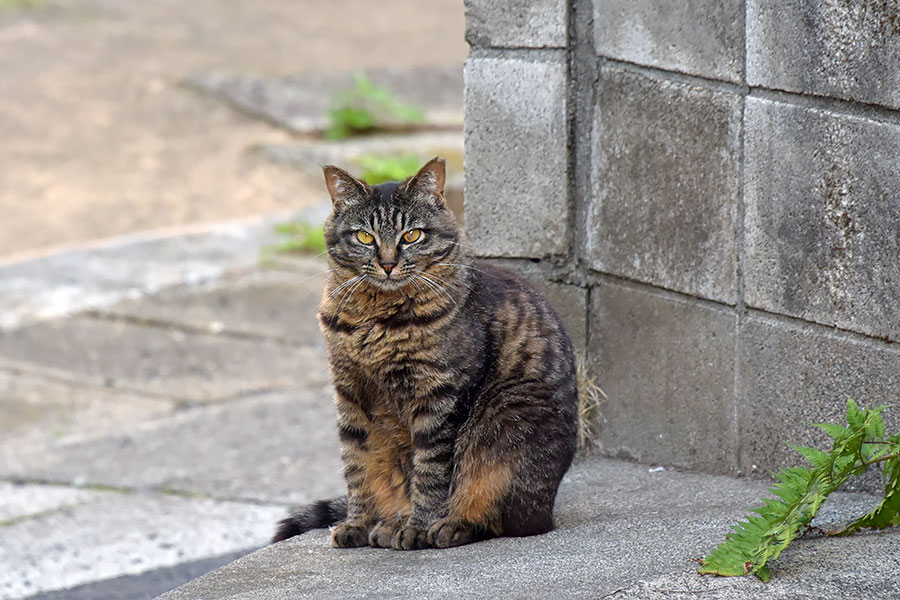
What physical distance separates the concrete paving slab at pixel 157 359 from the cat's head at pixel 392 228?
2.75 metres

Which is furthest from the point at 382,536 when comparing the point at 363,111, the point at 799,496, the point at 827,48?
the point at 363,111

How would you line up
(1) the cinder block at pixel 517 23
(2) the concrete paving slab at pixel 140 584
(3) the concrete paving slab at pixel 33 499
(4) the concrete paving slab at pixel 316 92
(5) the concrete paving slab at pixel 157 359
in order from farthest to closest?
1. (4) the concrete paving slab at pixel 316 92
2. (5) the concrete paving slab at pixel 157 359
3. (3) the concrete paving slab at pixel 33 499
4. (2) the concrete paving slab at pixel 140 584
5. (1) the cinder block at pixel 517 23

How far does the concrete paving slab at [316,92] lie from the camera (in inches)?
373

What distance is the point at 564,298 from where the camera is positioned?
356 centimetres

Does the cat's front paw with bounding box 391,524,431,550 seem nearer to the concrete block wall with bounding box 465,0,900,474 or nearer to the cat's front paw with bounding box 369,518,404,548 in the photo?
the cat's front paw with bounding box 369,518,404,548

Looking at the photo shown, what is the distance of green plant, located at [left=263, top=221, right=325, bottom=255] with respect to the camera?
7379mm

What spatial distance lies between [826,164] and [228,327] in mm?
4190

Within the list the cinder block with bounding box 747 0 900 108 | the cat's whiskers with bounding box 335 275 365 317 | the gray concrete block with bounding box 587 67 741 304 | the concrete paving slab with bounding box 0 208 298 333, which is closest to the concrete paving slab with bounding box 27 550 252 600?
the cat's whiskers with bounding box 335 275 365 317

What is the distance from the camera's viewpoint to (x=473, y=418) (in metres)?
3.01

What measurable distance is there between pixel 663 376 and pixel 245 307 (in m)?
3.74

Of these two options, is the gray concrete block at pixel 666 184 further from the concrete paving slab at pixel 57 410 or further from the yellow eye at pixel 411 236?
the concrete paving slab at pixel 57 410

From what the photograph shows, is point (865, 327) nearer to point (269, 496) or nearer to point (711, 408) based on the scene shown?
point (711, 408)

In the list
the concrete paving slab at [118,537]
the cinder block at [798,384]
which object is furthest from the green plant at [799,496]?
the concrete paving slab at [118,537]

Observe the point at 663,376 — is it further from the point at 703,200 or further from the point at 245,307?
the point at 245,307
